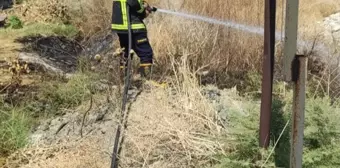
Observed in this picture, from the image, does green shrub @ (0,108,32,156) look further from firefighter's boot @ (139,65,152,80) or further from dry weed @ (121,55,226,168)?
firefighter's boot @ (139,65,152,80)

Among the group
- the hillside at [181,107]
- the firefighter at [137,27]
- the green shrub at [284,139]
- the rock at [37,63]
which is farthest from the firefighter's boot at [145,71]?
the green shrub at [284,139]

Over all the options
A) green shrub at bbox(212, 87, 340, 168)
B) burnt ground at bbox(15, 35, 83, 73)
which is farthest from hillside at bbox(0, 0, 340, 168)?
burnt ground at bbox(15, 35, 83, 73)

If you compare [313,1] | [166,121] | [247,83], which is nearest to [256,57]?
[247,83]

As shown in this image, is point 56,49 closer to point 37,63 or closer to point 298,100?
point 37,63

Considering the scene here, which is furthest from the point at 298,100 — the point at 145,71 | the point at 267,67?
the point at 145,71

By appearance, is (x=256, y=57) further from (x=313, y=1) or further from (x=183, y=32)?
(x=313, y=1)

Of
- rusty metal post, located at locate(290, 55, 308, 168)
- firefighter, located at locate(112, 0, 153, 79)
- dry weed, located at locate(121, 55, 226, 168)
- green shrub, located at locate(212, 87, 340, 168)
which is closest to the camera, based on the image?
rusty metal post, located at locate(290, 55, 308, 168)

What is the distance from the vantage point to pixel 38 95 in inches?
210

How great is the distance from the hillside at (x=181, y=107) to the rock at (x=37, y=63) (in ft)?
0.15

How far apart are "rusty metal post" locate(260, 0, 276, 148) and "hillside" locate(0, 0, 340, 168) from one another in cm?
15

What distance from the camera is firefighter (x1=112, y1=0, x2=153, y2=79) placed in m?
5.76

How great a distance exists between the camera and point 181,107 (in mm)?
4062

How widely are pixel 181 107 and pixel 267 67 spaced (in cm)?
126

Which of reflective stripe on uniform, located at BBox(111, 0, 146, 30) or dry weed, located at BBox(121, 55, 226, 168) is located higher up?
reflective stripe on uniform, located at BBox(111, 0, 146, 30)
